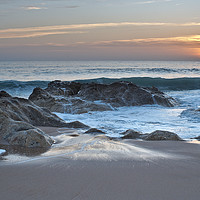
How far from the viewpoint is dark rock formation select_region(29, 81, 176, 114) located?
8095 mm

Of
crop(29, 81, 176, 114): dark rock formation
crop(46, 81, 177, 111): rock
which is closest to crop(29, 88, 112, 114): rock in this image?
crop(29, 81, 176, 114): dark rock formation

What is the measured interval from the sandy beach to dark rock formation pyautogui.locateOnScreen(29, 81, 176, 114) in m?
5.00

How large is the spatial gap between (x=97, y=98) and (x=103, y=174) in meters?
7.38

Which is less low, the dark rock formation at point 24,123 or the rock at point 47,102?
the dark rock formation at point 24,123

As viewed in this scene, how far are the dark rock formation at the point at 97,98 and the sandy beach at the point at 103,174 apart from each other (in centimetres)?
500

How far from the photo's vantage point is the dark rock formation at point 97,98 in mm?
8095

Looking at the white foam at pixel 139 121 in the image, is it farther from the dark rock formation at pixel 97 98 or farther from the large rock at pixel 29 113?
the large rock at pixel 29 113

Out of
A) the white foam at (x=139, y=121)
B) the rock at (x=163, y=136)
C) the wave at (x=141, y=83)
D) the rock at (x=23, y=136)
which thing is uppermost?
the rock at (x=23, y=136)

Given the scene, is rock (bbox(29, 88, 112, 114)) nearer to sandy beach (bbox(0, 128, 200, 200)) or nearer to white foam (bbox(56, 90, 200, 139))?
white foam (bbox(56, 90, 200, 139))

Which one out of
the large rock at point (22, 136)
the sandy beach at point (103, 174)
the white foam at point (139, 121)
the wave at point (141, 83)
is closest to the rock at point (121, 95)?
the white foam at point (139, 121)

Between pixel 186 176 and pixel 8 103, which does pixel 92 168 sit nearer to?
pixel 186 176

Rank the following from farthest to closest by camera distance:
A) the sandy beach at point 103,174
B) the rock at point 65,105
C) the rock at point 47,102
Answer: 1. the rock at point 47,102
2. the rock at point 65,105
3. the sandy beach at point 103,174

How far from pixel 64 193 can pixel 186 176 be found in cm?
100

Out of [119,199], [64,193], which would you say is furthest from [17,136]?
[119,199]
